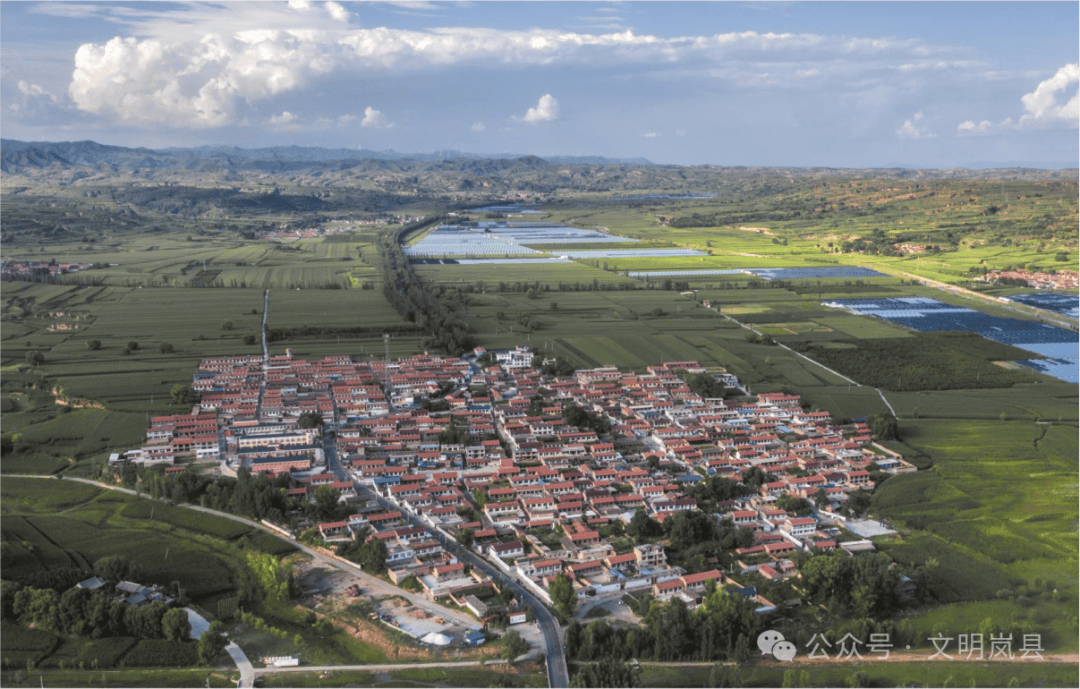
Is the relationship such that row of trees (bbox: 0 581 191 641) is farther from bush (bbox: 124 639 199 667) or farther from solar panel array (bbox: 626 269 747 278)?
solar panel array (bbox: 626 269 747 278)

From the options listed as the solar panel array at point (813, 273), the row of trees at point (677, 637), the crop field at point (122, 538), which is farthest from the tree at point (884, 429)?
the solar panel array at point (813, 273)

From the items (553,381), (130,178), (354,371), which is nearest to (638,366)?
(553,381)

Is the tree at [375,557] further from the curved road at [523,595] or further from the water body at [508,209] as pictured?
the water body at [508,209]

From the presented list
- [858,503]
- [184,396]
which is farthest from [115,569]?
[858,503]

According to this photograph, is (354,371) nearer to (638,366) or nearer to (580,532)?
(638,366)

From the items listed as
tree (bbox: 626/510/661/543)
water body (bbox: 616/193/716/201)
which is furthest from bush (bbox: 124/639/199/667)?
water body (bbox: 616/193/716/201)

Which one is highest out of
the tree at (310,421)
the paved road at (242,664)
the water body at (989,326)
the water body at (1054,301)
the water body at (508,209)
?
the water body at (508,209)

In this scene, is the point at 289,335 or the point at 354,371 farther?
the point at 289,335

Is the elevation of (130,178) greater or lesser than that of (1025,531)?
greater
